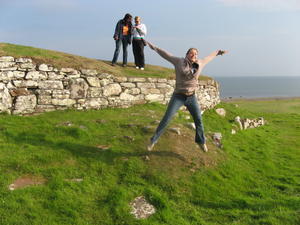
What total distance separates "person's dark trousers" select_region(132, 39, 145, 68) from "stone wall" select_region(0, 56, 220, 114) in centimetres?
188

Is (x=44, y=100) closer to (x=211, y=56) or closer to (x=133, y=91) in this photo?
(x=133, y=91)

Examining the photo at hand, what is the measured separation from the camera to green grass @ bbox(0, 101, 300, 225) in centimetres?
530

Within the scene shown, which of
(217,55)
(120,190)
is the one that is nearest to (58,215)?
(120,190)

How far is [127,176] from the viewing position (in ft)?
21.4

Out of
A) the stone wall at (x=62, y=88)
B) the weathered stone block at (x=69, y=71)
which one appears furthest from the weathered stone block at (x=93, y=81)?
the weathered stone block at (x=69, y=71)

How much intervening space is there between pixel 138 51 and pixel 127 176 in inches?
334

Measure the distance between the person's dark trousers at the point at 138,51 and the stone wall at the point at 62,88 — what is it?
1.88m

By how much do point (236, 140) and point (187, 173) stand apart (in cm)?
587

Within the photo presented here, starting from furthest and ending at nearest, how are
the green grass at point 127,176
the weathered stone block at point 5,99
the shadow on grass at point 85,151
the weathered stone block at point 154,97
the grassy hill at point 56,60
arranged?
the weathered stone block at point 154,97 → the grassy hill at point 56,60 → the weathered stone block at point 5,99 → the shadow on grass at point 85,151 → the green grass at point 127,176

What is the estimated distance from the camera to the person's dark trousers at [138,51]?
1327 cm

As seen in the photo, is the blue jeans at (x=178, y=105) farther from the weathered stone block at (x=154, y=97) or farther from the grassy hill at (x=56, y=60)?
the grassy hill at (x=56, y=60)

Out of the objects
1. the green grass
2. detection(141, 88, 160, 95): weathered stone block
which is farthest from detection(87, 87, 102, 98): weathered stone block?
detection(141, 88, 160, 95): weathered stone block

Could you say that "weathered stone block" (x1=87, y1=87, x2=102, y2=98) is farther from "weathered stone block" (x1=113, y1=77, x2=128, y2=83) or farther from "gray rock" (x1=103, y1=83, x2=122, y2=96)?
"weathered stone block" (x1=113, y1=77, x2=128, y2=83)

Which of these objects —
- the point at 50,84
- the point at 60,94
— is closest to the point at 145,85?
the point at 60,94
